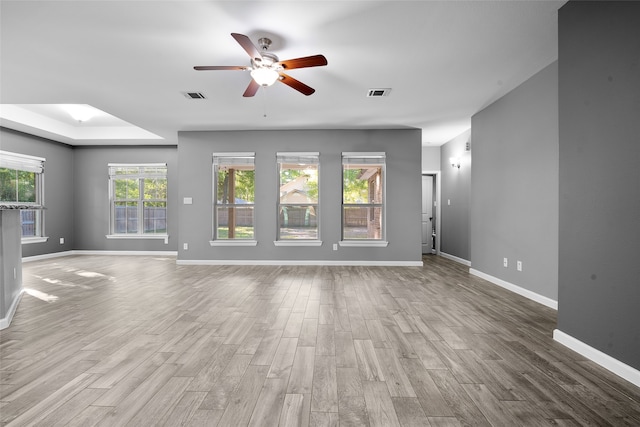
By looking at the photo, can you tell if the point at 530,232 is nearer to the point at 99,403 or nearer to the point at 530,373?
the point at 530,373

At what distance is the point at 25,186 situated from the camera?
22.2 ft

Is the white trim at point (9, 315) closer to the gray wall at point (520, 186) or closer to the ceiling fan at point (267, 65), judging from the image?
the ceiling fan at point (267, 65)

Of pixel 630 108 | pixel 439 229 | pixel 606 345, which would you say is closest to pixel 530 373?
pixel 606 345

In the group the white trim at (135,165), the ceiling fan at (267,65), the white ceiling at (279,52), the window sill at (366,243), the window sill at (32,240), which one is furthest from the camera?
the white trim at (135,165)

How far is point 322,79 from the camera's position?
3.97 metres

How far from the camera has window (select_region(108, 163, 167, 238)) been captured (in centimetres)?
784

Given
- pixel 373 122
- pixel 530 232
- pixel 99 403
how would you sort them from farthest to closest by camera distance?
pixel 373 122
pixel 530 232
pixel 99 403

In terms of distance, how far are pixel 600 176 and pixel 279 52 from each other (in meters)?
2.97

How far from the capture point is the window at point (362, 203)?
6.38 m

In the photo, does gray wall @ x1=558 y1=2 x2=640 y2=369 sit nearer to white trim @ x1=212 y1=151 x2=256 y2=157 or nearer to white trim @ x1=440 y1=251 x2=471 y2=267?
white trim @ x1=440 y1=251 x2=471 y2=267

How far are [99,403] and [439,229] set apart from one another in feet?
24.5

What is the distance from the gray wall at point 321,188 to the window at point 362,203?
0.56 feet

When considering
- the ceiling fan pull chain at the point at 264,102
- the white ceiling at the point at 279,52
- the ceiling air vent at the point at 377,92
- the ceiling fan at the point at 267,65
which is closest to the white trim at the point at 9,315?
the white ceiling at the point at 279,52

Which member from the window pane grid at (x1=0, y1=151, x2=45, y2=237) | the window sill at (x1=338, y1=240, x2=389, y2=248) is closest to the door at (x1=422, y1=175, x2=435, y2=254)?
the window sill at (x1=338, y1=240, x2=389, y2=248)
